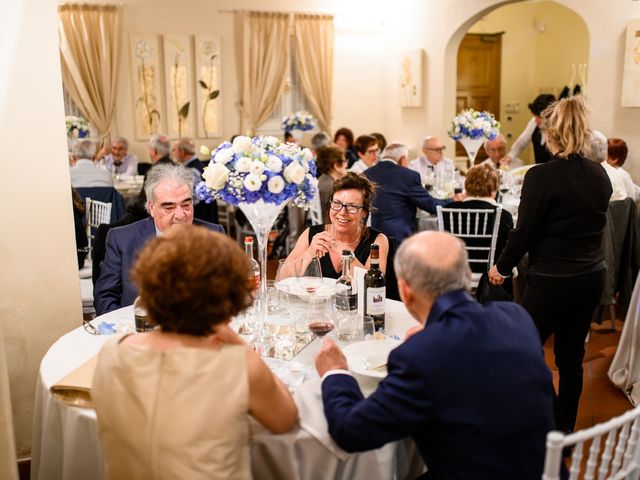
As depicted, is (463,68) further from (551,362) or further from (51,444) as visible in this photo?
(51,444)

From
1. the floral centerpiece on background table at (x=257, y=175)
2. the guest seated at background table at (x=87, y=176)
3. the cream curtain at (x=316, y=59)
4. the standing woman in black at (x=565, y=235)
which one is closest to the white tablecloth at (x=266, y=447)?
the floral centerpiece on background table at (x=257, y=175)

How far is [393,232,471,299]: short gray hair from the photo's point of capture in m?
1.67

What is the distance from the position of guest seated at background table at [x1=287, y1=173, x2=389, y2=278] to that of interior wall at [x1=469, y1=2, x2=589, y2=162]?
7527 millimetres

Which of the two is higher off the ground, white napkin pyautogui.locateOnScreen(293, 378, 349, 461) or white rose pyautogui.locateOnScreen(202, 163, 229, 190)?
white rose pyautogui.locateOnScreen(202, 163, 229, 190)

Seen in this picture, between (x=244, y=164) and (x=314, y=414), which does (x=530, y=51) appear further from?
(x=314, y=414)

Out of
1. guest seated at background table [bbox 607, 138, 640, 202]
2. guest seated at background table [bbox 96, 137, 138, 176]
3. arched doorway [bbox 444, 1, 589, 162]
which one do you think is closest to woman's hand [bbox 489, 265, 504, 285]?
guest seated at background table [bbox 607, 138, 640, 202]

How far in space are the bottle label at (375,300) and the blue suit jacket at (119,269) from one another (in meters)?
1.06

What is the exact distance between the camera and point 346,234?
3.16 meters

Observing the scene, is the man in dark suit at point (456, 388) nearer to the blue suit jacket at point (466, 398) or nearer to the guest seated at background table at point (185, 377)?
the blue suit jacket at point (466, 398)

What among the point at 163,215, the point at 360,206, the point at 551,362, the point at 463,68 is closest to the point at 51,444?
the point at 163,215

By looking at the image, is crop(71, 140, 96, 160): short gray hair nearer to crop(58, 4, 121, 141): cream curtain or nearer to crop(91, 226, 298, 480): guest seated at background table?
crop(58, 4, 121, 141): cream curtain

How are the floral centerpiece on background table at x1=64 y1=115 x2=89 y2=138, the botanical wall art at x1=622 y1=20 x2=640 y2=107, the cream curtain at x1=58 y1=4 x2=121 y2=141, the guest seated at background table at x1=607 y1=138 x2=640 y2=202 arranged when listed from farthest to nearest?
the cream curtain at x1=58 y1=4 x2=121 y2=141 < the floral centerpiece on background table at x1=64 y1=115 x2=89 y2=138 < the botanical wall art at x1=622 y1=20 x2=640 y2=107 < the guest seated at background table at x1=607 y1=138 x2=640 y2=202

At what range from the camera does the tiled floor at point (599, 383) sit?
141 inches

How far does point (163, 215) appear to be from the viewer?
298cm
